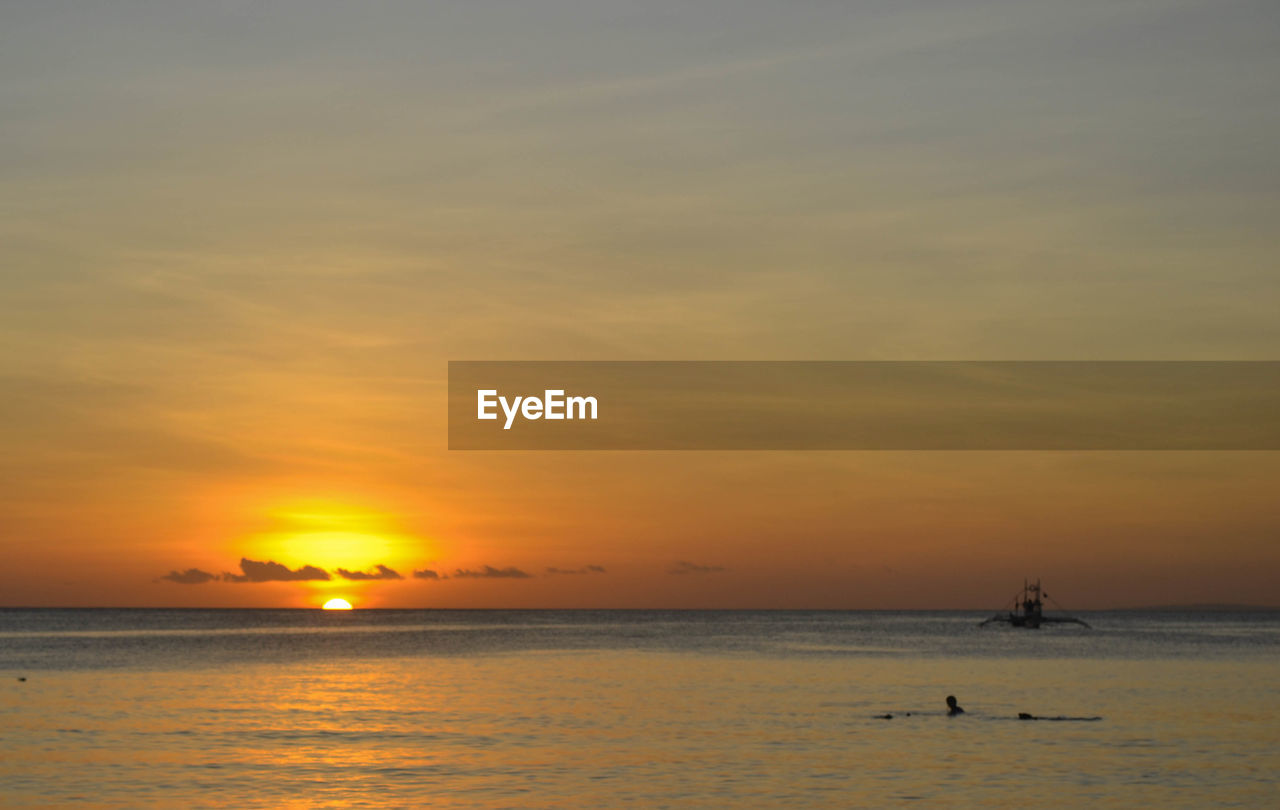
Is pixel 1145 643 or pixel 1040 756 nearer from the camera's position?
pixel 1040 756

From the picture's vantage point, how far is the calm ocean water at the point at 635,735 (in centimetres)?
3709

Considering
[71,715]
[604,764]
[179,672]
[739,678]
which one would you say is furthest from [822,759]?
[179,672]

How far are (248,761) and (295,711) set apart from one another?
1643 centimetres

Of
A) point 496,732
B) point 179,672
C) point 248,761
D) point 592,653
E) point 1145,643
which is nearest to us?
point 248,761

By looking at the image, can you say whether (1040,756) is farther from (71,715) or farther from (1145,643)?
(1145,643)

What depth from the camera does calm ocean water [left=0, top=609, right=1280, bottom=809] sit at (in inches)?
1460

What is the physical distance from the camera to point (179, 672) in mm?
84438

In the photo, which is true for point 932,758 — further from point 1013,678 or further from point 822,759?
point 1013,678

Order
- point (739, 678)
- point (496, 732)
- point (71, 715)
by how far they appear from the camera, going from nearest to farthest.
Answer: point (496, 732) < point (71, 715) < point (739, 678)

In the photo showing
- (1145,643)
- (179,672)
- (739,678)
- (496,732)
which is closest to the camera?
(496,732)

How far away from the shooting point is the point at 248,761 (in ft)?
138

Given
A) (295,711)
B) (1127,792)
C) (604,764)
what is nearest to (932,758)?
(1127,792)

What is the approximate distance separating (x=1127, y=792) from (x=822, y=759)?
9.41 meters

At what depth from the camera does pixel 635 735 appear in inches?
1960
